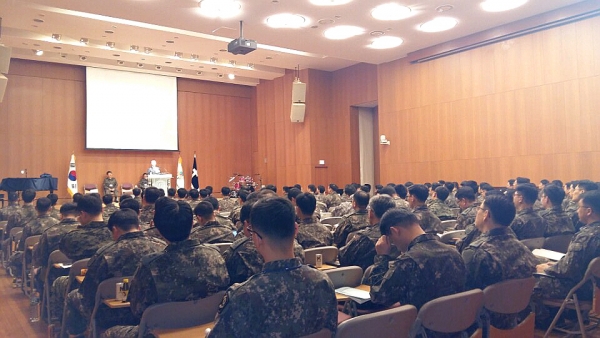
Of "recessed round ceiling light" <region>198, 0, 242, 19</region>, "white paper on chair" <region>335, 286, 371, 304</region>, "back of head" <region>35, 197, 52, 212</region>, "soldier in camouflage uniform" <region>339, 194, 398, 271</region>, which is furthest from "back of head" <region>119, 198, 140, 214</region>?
"recessed round ceiling light" <region>198, 0, 242, 19</region>

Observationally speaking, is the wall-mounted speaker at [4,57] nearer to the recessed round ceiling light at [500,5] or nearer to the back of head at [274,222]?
the recessed round ceiling light at [500,5]

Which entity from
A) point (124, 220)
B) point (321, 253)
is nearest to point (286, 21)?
point (321, 253)

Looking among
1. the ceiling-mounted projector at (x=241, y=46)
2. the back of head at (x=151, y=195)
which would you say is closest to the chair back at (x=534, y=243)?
the back of head at (x=151, y=195)

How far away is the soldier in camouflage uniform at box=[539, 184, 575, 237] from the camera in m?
5.25

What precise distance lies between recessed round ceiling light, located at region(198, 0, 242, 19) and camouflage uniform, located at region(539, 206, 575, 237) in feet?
23.7

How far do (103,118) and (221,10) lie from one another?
9179mm

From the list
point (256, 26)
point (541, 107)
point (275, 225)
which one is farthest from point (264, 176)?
point (275, 225)

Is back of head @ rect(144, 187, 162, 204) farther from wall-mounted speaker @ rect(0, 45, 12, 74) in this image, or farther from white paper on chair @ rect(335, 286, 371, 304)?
wall-mounted speaker @ rect(0, 45, 12, 74)

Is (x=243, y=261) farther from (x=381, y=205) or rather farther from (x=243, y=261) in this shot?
(x=381, y=205)

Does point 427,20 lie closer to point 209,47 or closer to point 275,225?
point 209,47

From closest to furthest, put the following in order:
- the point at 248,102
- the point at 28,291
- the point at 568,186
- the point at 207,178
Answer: the point at 28,291 → the point at 568,186 → the point at 207,178 → the point at 248,102

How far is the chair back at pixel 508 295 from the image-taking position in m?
2.96

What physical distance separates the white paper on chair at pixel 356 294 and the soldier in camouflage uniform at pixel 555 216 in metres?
3.13

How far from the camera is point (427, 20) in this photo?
11.3m
